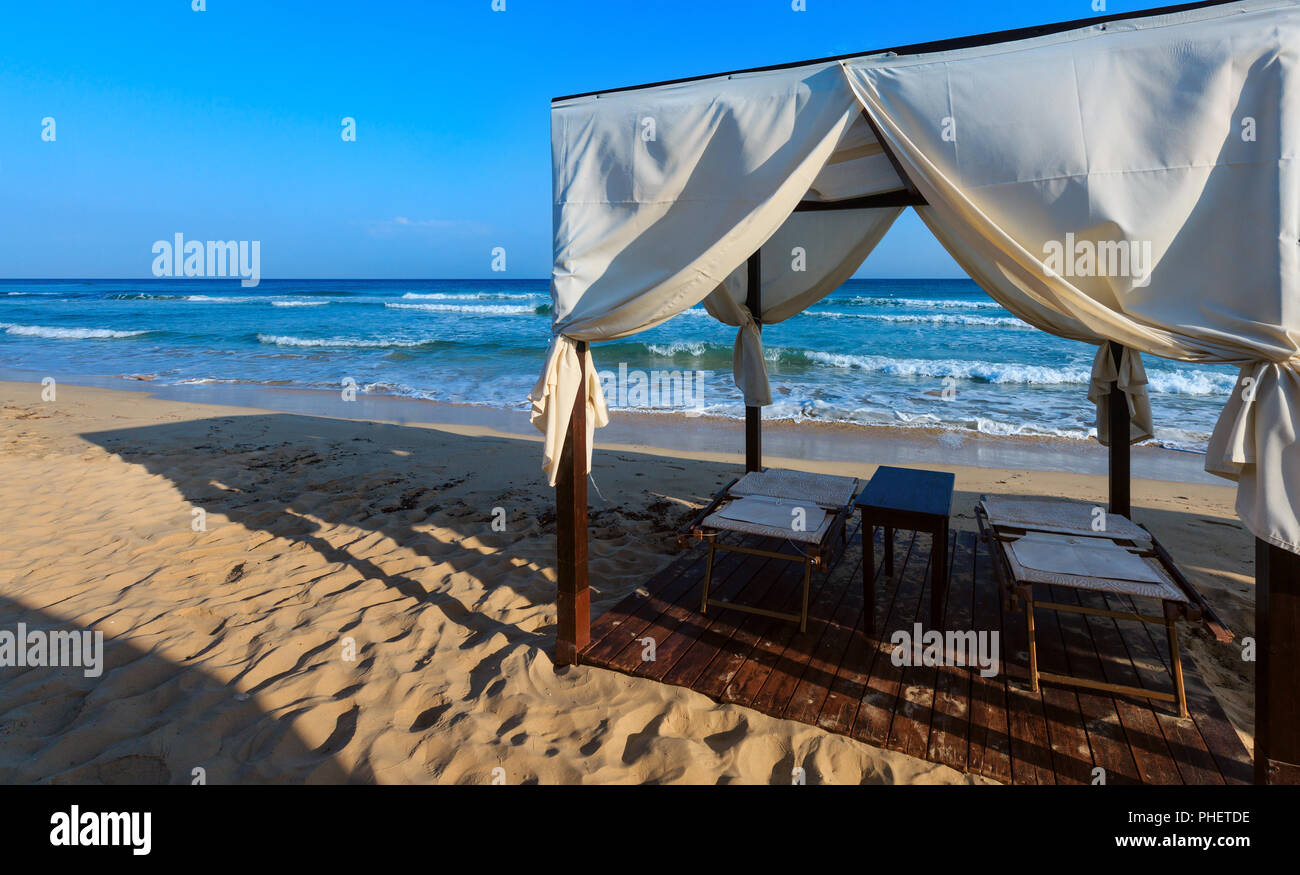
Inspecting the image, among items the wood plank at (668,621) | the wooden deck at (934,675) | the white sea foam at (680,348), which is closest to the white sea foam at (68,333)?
the white sea foam at (680,348)

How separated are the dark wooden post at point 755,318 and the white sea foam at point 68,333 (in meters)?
24.6

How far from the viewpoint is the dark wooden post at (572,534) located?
10.1ft

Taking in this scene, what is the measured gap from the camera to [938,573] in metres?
3.23

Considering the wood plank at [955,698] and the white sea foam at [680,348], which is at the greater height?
the white sea foam at [680,348]

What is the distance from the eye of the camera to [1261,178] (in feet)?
6.77

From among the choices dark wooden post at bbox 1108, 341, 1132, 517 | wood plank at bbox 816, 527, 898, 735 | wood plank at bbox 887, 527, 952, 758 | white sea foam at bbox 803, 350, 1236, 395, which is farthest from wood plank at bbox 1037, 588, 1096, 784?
white sea foam at bbox 803, 350, 1236, 395

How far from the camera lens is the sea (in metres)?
10.9

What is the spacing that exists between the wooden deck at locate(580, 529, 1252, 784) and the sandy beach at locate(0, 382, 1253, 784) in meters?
0.15

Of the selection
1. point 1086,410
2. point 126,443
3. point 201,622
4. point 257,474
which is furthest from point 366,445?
point 1086,410

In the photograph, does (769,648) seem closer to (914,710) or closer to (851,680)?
(851,680)

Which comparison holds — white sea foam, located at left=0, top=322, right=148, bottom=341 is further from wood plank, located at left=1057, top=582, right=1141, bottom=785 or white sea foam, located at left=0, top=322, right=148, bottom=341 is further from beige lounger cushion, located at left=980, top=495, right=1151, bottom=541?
wood plank, located at left=1057, top=582, right=1141, bottom=785

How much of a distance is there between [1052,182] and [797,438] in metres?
6.77

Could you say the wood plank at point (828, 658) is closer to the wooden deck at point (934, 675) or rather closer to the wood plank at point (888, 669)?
the wooden deck at point (934, 675)

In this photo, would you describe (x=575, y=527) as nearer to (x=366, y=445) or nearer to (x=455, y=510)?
(x=455, y=510)
